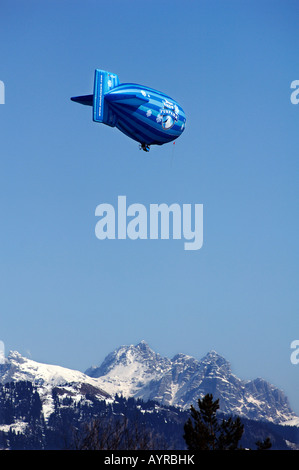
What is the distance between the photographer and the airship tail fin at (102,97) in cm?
11238

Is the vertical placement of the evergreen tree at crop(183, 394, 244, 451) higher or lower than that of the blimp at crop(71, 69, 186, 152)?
lower

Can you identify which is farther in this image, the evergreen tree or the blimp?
the blimp

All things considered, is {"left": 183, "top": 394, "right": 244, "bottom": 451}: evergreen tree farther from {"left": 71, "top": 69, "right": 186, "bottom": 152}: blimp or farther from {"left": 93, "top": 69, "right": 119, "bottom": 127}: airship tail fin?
{"left": 93, "top": 69, "right": 119, "bottom": 127}: airship tail fin

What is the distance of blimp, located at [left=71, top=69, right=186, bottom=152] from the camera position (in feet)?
370

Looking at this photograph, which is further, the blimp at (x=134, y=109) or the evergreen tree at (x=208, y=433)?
the blimp at (x=134, y=109)

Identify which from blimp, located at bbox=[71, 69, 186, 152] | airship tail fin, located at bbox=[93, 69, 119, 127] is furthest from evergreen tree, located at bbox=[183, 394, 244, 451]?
airship tail fin, located at bbox=[93, 69, 119, 127]

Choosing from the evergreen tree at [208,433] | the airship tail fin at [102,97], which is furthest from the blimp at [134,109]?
the evergreen tree at [208,433]

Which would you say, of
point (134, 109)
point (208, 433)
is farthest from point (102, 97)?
point (208, 433)

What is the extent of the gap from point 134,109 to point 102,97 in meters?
5.25

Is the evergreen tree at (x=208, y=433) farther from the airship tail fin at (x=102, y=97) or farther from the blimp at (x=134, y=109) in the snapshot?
the airship tail fin at (x=102, y=97)

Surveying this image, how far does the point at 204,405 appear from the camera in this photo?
10956 centimetres

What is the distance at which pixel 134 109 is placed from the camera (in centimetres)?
11269
